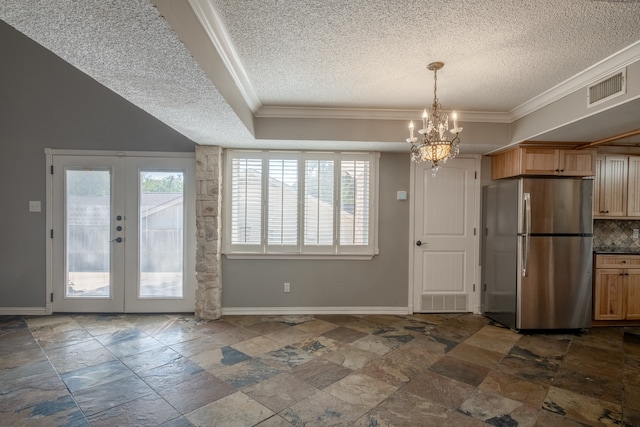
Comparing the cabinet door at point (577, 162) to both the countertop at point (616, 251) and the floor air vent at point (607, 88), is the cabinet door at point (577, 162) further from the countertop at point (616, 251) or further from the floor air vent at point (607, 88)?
the floor air vent at point (607, 88)

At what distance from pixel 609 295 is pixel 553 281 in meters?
0.91

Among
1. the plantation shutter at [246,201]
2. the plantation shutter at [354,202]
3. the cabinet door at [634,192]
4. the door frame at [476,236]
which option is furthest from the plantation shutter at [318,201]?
the cabinet door at [634,192]

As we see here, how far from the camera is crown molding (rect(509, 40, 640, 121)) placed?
6.83 feet

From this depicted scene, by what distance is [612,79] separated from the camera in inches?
88.1

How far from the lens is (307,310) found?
3.94 meters

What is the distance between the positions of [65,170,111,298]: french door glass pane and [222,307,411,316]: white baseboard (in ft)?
5.51

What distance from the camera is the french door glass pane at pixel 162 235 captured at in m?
3.80

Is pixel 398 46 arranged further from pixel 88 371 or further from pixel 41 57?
pixel 41 57

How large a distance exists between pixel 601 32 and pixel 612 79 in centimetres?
57

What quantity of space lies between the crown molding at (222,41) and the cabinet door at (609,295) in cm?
460

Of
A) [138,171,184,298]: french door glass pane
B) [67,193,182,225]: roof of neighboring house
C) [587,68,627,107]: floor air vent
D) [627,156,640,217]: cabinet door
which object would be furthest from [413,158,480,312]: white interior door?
[67,193,182,225]: roof of neighboring house

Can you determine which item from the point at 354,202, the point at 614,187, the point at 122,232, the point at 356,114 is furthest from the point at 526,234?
the point at 122,232

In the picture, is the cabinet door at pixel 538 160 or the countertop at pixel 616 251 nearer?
the cabinet door at pixel 538 160

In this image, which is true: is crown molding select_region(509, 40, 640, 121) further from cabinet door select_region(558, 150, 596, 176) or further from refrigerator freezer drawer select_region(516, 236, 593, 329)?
refrigerator freezer drawer select_region(516, 236, 593, 329)
